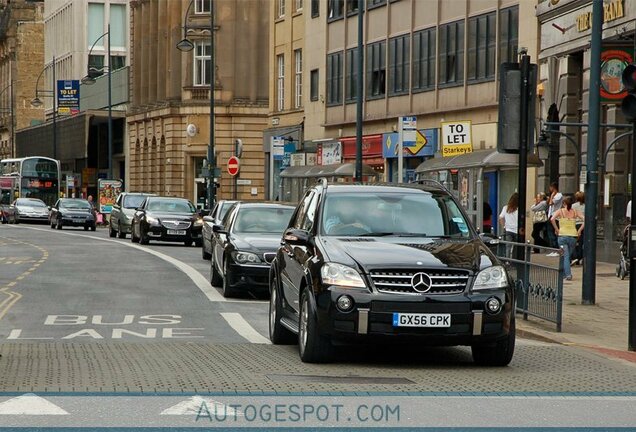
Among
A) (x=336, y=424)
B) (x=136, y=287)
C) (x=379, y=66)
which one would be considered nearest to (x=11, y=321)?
(x=136, y=287)

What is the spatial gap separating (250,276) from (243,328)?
4614 millimetres

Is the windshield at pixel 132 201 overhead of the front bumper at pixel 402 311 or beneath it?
beneath

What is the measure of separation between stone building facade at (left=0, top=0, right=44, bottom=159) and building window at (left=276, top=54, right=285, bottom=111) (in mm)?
A: 79443

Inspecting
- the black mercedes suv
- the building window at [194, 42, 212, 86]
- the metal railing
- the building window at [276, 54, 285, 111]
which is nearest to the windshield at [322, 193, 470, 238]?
the black mercedes suv

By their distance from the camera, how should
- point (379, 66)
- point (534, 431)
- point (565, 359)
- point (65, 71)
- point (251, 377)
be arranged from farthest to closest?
point (65, 71), point (379, 66), point (565, 359), point (251, 377), point (534, 431)

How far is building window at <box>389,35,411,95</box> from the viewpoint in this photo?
48906 millimetres

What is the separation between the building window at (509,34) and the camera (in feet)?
129

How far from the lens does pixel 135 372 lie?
11.3 metres

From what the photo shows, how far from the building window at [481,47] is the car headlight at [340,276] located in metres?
30.0

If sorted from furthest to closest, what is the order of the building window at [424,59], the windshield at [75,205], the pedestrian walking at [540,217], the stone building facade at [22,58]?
1. the stone building facade at [22,58]
2. the windshield at [75,205]
3. the building window at [424,59]
4. the pedestrian walking at [540,217]

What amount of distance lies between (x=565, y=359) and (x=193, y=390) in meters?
4.48

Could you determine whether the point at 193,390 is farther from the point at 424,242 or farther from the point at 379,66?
the point at 379,66

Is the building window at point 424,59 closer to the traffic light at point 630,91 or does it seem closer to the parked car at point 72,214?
the parked car at point 72,214

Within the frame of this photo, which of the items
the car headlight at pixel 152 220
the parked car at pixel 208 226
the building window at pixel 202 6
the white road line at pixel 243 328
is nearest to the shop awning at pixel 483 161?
the parked car at pixel 208 226
